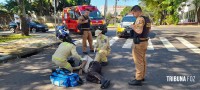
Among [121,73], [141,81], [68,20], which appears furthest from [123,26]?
[141,81]

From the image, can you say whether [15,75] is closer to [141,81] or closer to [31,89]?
[31,89]

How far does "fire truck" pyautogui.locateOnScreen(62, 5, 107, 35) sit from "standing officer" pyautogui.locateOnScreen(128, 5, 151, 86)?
1382 cm

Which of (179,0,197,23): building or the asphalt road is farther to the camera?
(179,0,197,23): building

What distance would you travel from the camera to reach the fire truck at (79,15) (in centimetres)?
2095

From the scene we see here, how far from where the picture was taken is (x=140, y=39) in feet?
21.9

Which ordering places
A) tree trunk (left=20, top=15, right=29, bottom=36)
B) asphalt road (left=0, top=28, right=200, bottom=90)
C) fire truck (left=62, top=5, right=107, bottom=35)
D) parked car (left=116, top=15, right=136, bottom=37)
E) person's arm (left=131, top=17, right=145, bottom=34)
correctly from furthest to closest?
1. tree trunk (left=20, top=15, right=29, bottom=36)
2. fire truck (left=62, top=5, right=107, bottom=35)
3. parked car (left=116, top=15, right=136, bottom=37)
4. asphalt road (left=0, top=28, right=200, bottom=90)
5. person's arm (left=131, top=17, right=145, bottom=34)

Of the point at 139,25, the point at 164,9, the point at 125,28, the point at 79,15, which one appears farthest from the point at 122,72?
the point at 164,9

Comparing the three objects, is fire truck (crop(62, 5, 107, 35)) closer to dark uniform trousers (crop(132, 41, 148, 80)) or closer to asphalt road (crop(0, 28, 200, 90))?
asphalt road (crop(0, 28, 200, 90))

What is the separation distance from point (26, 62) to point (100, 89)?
15.8 feet

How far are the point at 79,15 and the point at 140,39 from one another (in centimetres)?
1572

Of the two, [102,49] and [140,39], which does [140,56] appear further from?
[102,49]

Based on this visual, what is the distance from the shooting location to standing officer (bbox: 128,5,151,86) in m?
6.55

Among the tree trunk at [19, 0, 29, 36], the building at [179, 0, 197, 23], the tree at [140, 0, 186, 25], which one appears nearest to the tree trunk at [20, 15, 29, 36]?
the tree trunk at [19, 0, 29, 36]

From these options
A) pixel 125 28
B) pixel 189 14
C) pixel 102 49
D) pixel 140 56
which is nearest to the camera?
pixel 140 56
